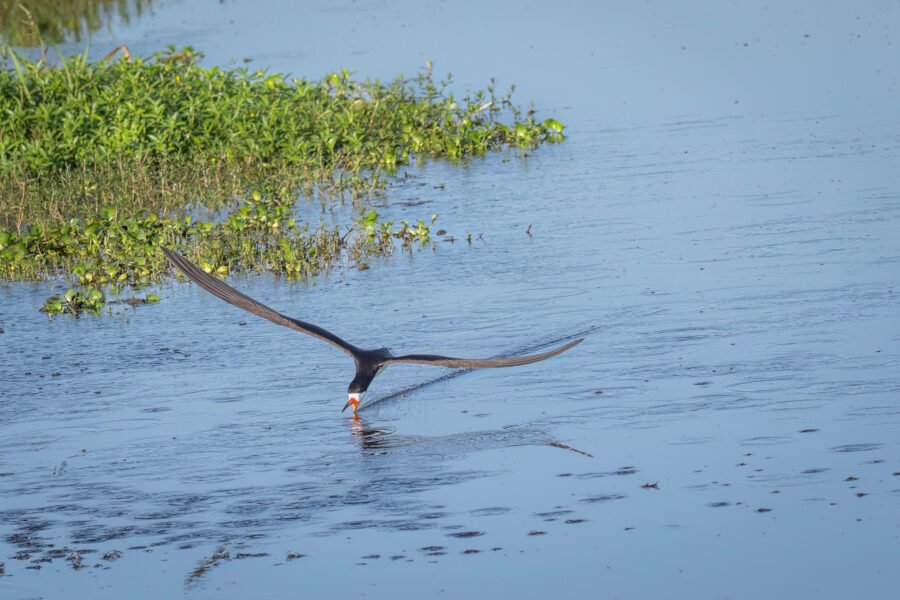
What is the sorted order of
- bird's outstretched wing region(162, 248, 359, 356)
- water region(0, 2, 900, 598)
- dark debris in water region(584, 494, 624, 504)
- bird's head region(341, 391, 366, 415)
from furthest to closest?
bird's head region(341, 391, 366, 415) → bird's outstretched wing region(162, 248, 359, 356) → dark debris in water region(584, 494, 624, 504) → water region(0, 2, 900, 598)

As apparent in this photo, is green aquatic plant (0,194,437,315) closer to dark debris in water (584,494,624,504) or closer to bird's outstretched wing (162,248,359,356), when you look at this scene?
bird's outstretched wing (162,248,359,356)

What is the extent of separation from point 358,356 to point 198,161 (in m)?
6.50

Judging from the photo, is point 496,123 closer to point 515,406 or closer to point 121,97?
point 121,97

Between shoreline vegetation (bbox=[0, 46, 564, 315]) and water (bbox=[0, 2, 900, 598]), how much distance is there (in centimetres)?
40

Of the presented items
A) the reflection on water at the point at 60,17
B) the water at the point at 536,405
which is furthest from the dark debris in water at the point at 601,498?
the reflection on water at the point at 60,17

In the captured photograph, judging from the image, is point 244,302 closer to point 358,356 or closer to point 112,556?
point 358,356

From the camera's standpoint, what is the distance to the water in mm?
6438

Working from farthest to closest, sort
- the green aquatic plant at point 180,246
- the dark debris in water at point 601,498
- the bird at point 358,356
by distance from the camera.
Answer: the green aquatic plant at point 180,246, the bird at point 358,356, the dark debris in water at point 601,498

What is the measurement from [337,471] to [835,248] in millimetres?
4897

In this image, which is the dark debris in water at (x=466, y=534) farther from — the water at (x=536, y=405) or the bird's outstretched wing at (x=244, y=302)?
the bird's outstretched wing at (x=244, y=302)

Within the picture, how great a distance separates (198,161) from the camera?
14266 millimetres

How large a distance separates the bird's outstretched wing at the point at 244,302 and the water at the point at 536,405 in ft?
1.86

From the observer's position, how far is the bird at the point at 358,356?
7.65 meters

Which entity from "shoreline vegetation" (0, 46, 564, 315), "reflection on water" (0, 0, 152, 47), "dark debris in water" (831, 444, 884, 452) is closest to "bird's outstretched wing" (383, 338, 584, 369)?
"dark debris in water" (831, 444, 884, 452)
